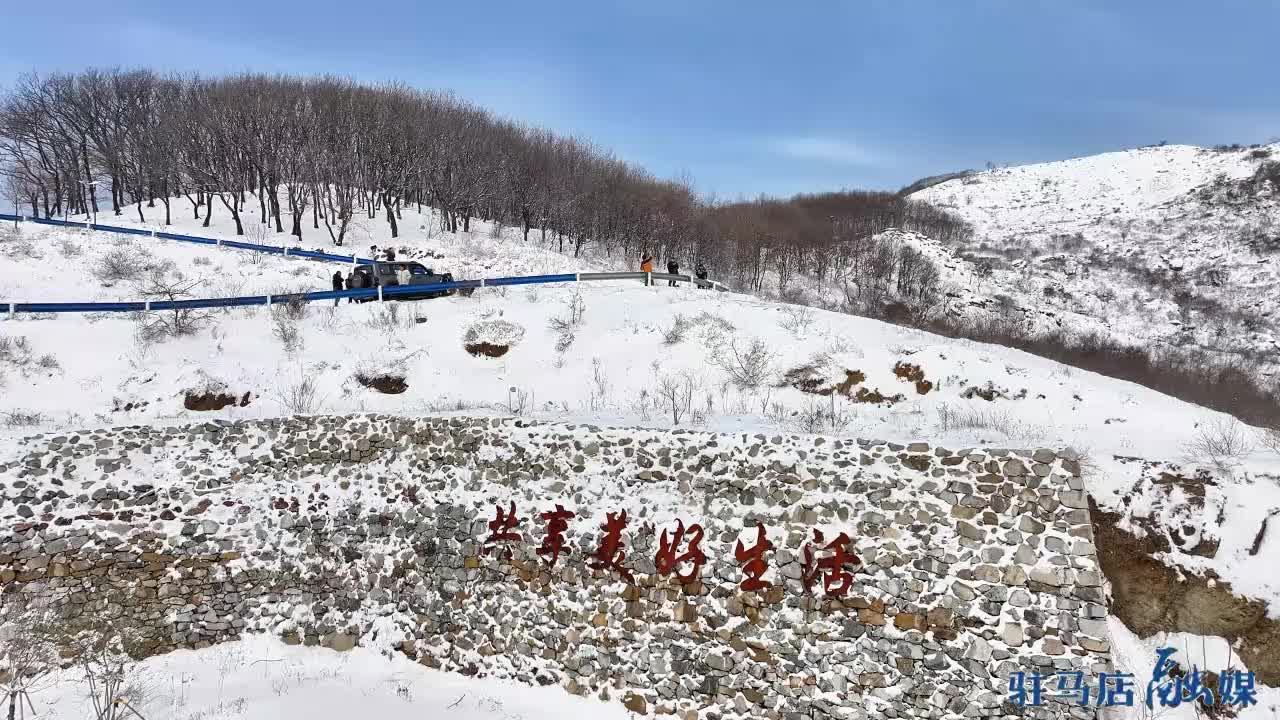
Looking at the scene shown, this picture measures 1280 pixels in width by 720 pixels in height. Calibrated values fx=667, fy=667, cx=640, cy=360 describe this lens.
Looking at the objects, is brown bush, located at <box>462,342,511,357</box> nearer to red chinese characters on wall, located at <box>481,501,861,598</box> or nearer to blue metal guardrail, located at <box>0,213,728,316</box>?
blue metal guardrail, located at <box>0,213,728,316</box>

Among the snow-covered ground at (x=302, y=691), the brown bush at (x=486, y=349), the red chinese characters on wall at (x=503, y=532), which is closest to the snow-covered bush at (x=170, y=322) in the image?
the brown bush at (x=486, y=349)

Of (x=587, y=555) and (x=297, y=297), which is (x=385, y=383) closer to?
(x=297, y=297)

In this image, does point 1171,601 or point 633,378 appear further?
point 633,378

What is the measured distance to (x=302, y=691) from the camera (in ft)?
33.7

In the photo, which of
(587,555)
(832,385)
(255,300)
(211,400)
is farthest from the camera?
(255,300)

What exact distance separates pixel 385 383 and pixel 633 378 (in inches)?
237

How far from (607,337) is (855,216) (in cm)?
5838

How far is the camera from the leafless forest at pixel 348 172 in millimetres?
40531

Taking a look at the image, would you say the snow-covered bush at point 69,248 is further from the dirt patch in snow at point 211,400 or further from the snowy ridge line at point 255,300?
the dirt patch in snow at point 211,400

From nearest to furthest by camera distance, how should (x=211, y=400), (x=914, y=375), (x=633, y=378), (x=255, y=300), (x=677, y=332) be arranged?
(x=914, y=375) < (x=211, y=400) < (x=633, y=378) < (x=677, y=332) < (x=255, y=300)

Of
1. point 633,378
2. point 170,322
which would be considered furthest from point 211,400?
point 633,378

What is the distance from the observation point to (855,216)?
2726 inches

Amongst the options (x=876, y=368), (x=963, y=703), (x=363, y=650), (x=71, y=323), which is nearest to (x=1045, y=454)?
(x=963, y=703)

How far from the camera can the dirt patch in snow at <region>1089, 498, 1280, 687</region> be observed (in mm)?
7812
